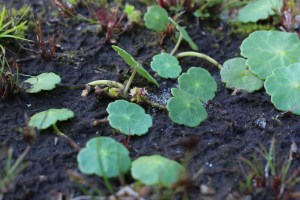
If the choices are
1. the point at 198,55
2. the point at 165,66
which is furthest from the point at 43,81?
the point at 198,55

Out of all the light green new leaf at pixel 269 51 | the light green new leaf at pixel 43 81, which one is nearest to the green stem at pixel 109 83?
the light green new leaf at pixel 43 81

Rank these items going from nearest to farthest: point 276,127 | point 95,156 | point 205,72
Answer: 1. point 95,156
2. point 276,127
3. point 205,72

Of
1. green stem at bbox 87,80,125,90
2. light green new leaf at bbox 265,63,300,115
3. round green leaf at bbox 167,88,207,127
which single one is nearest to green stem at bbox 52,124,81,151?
green stem at bbox 87,80,125,90

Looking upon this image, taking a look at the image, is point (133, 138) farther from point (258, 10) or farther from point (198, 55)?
point (258, 10)

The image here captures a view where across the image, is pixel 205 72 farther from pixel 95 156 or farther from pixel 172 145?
pixel 95 156

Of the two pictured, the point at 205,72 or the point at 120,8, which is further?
the point at 120,8

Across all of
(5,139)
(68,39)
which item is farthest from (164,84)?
(5,139)
